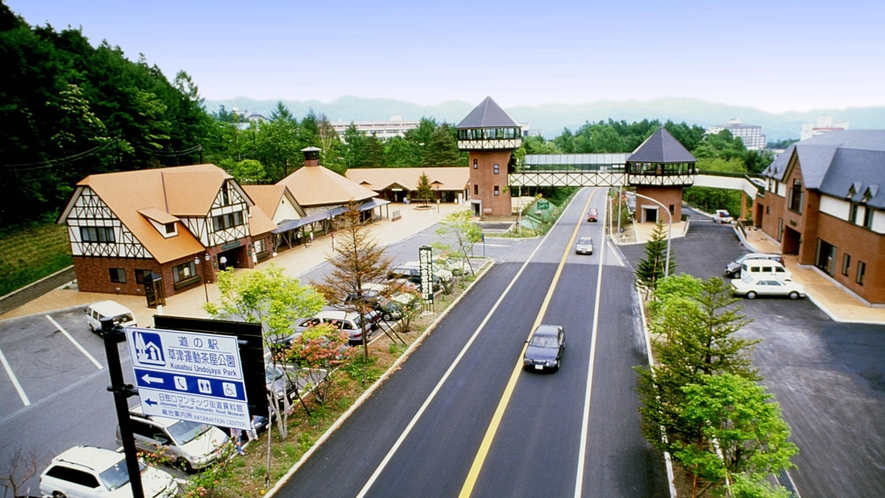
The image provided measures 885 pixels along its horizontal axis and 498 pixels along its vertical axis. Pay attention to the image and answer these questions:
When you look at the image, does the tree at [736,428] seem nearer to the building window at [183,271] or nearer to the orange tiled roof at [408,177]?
the building window at [183,271]

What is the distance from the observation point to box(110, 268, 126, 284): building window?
1330 inches

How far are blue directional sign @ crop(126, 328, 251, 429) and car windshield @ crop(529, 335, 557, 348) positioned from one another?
1525 cm

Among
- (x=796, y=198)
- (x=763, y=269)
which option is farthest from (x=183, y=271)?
(x=796, y=198)

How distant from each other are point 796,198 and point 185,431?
135 feet

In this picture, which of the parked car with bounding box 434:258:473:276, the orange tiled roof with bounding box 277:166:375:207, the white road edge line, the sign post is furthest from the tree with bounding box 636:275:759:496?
the orange tiled roof with bounding box 277:166:375:207

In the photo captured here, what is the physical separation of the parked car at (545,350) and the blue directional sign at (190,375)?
14.2 m

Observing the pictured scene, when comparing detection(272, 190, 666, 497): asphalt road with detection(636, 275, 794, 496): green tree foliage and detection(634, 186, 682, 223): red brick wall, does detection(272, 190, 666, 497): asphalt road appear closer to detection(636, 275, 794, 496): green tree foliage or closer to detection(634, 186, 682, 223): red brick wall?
detection(636, 275, 794, 496): green tree foliage

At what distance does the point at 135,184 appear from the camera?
117 ft

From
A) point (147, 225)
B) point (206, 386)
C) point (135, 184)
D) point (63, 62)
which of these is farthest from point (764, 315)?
point (63, 62)

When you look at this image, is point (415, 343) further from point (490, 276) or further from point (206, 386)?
point (206, 386)

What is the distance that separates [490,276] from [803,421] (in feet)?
71.7

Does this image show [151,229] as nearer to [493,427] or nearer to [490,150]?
[493,427]

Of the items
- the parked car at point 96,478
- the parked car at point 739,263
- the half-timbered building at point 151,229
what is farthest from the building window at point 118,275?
the parked car at point 739,263

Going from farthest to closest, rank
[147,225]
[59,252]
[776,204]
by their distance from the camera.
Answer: [776,204], [59,252], [147,225]
